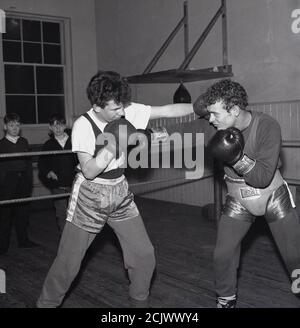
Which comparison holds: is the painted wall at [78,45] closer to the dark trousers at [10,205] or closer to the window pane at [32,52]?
the window pane at [32,52]

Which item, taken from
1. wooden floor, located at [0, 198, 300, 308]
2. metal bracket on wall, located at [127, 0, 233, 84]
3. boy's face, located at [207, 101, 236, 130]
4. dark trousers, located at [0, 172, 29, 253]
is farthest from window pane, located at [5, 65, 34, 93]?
boy's face, located at [207, 101, 236, 130]

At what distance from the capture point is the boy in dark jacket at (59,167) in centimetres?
383

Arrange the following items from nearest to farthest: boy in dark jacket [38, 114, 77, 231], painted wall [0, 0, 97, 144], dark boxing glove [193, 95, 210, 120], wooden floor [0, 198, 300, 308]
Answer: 1. dark boxing glove [193, 95, 210, 120]
2. wooden floor [0, 198, 300, 308]
3. boy in dark jacket [38, 114, 77, 231]
4. painted wall [0, 0, 97, 144]

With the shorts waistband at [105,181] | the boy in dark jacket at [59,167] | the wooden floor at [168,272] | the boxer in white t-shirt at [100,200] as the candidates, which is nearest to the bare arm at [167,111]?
the boxer in white t-shirt at [100,200]

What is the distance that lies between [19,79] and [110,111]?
4993 millimetres

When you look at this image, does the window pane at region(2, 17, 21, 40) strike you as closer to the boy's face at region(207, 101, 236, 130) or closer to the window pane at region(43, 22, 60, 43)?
the window pane at region(43, 22, 60, 43)

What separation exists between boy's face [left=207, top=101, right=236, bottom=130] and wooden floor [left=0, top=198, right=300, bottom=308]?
41.4 inches

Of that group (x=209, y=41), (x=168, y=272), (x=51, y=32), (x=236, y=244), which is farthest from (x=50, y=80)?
(x=236, y=244)

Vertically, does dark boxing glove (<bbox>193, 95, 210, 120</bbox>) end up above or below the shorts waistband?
above

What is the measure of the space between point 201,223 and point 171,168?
1476 millimetres

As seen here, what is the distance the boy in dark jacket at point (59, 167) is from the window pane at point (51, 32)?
10.5 feet

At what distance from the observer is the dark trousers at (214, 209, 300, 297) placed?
6.36 ft

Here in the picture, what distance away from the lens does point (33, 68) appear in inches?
260
